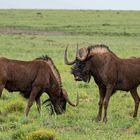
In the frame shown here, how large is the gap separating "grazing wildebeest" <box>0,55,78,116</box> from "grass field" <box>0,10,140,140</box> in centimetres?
44

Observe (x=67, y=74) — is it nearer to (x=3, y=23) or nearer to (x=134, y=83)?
(x=134, y=83)

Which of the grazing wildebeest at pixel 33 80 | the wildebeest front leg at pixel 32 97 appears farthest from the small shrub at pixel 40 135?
the wildebeest front leg at pixel 32 97

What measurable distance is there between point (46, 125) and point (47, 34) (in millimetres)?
28111

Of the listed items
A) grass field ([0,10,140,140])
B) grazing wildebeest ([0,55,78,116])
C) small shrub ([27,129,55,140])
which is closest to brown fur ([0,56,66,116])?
grazing wildebeest ([0,55,78,116])

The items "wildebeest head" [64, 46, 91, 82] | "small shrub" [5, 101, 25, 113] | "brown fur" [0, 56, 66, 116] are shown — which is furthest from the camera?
"small shrub" [5, 101, 25, 113]

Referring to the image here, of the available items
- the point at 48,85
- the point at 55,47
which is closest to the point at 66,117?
the point at 48,85

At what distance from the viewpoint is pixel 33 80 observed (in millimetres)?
12312

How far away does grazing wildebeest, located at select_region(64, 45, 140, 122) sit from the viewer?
40.0ft

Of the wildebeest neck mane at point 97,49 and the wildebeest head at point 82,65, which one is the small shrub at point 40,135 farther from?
the wildebeest neck mane at point 97,49

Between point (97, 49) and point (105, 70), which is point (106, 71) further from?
point (97, 49)

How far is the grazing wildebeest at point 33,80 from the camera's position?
11970 millimetres

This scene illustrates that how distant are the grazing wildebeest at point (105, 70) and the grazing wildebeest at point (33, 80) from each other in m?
0.66

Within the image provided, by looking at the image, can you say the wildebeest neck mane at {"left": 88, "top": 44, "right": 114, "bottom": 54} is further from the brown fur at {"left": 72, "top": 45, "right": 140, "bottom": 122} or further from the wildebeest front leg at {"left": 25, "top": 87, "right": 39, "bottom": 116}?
the wildebeest front leg at {"left": 25, "top": 87, "right": 39, "bottom": 116}

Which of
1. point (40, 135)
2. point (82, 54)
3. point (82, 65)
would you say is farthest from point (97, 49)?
point (40, 135)
